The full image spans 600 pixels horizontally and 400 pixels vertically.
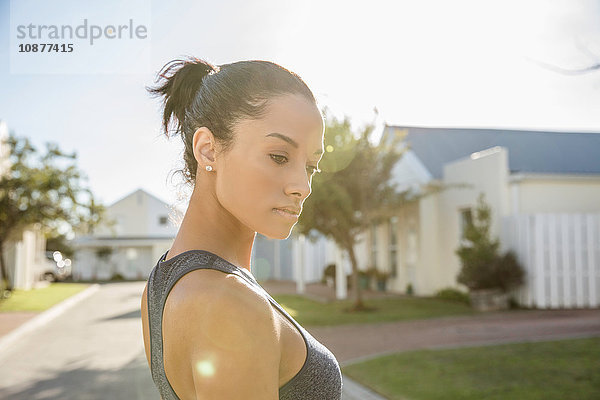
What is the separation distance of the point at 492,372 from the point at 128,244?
42.6 meters

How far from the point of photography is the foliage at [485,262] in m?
14.7

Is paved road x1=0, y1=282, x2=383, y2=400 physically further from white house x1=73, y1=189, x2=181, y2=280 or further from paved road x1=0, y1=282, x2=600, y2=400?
white house x1=73, y1=189, x2=181, y2=280

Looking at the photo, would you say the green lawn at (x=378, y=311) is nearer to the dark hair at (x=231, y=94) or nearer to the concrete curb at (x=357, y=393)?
the concrete curb at (x=357, y=393)

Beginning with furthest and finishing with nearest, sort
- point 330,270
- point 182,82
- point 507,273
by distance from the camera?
point 330,270, point 507,273, point 182,82

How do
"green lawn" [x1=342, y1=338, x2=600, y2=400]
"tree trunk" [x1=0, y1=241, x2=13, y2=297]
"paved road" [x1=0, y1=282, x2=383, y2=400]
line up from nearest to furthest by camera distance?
"green lawn" [x1=342, y1=338, x2=600, y2=400] → "paved road" [x1=0, y1=282, x2=383, y2=400] → "tree trunk" [x1=0, y1=241, x2=13, y2=297]

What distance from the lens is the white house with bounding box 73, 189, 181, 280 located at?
45.9m

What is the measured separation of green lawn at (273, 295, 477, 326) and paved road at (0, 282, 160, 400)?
4.17m

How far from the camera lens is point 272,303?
1.08 meters

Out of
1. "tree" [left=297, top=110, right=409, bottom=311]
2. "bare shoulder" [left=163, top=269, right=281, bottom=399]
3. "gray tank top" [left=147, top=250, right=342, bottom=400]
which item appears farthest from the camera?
"tree" [left=297, top=110, right=409, bottom=311]

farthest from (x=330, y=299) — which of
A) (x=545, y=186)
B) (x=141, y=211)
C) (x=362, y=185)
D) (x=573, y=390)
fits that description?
(x=141, y=211)

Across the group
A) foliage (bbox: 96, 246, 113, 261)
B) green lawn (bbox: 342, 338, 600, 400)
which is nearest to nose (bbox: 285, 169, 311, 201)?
green lawn (bbox: 342, 338, 600, 400)

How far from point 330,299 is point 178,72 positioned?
1927 centimetres

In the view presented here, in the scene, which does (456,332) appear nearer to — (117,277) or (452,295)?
(452,295)

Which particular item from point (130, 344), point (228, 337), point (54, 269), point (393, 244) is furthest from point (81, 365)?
point (54, 269)
